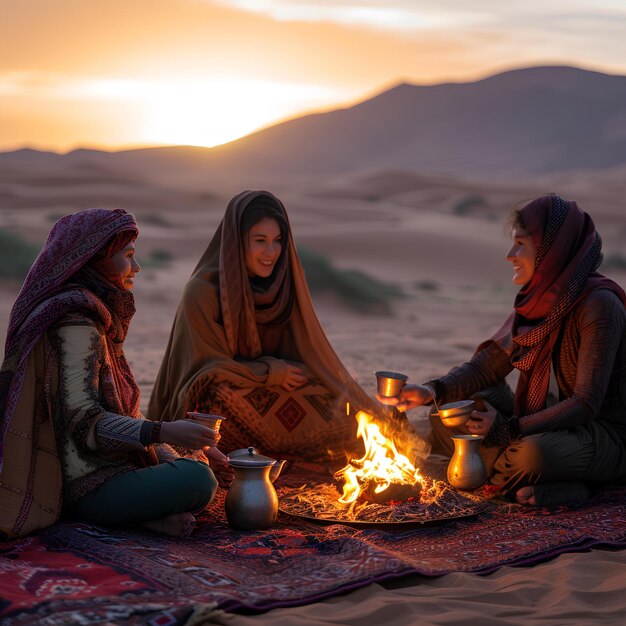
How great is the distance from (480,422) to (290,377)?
124 centimetres

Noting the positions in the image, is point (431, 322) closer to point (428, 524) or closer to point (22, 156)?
point (428, 524)

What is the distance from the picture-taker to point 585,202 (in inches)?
1689

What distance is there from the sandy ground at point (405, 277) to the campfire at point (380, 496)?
0.81m

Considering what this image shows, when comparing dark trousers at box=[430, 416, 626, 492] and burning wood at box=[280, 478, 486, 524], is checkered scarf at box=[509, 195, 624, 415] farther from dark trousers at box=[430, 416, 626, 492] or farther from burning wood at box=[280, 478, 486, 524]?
burning wood at box=[280, 478, 486, 524]

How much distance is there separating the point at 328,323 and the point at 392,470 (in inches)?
419

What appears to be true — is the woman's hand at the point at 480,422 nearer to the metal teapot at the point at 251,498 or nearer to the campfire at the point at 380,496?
the campfire at the point at 380,496

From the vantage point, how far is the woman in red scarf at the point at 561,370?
18.1 ft

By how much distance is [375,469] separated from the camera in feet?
17.7

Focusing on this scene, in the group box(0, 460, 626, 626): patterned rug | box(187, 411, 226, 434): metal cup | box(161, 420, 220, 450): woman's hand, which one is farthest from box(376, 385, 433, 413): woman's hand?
box(161, 420, 220, 450): woman's hand

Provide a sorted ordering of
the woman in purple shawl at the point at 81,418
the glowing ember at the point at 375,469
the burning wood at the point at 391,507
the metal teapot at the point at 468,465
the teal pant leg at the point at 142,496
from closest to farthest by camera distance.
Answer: the woman in purple shawl at the point at 81,418, the teal pant leg at the point at 142,496, the burning wood at the point at 391,507, the glowing ember at the point at 375,469, the metal teapot at the point at 468,465

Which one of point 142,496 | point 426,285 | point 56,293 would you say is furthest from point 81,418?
point 426,285

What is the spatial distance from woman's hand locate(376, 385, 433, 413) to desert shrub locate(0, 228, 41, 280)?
44.3 ft

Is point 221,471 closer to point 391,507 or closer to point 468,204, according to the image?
point 391,507

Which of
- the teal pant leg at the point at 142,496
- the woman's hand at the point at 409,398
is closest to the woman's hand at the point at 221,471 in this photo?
the teal pant leg at the point at 142,496
